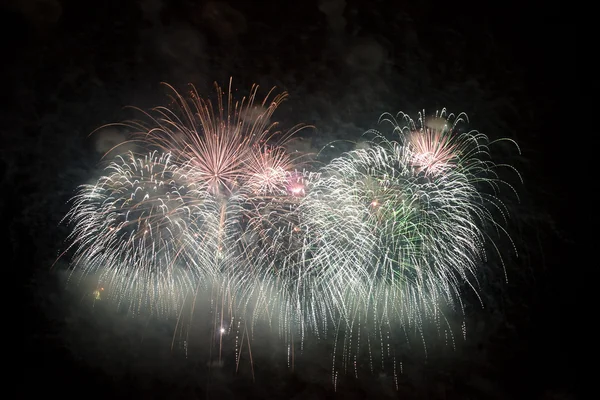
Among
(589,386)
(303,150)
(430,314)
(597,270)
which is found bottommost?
(589,386)

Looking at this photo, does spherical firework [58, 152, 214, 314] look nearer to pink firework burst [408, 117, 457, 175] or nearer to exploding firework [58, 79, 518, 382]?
exploding firework [58, 79, 518, 382]

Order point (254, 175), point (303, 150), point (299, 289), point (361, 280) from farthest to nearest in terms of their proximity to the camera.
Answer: point (303, 150), point (299, 289), point (361, 280), point (254, 175)

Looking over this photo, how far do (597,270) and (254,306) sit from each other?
5273 mm

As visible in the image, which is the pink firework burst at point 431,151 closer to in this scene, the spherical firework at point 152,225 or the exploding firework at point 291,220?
the exploding firework at point 291,220

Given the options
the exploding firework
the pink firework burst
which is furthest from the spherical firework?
the pink firework burst

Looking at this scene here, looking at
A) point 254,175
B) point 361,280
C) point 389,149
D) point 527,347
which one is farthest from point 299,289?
point 527,347

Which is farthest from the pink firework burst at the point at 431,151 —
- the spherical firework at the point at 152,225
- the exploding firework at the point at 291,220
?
the spherical firework at the point at 152,225

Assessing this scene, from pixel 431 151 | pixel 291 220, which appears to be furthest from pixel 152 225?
pixel 431 151

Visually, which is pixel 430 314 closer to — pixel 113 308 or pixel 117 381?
pixel 113 308

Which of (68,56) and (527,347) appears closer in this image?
(68,56)

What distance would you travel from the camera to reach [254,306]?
516 centimetres

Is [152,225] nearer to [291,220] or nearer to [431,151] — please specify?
[291,220]

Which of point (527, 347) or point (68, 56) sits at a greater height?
point (68, 56)

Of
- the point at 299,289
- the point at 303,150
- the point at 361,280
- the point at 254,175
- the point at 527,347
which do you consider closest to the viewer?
the point at 254,175
